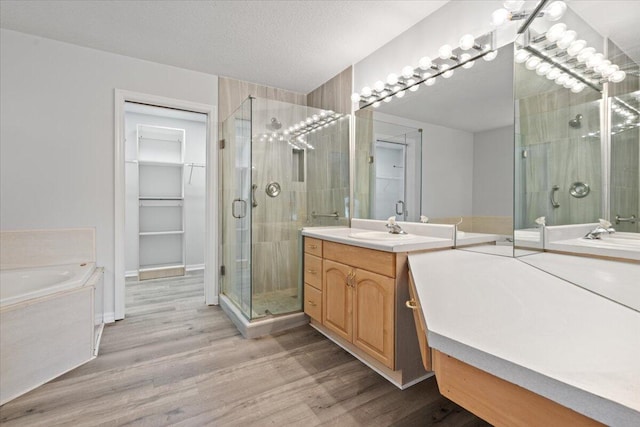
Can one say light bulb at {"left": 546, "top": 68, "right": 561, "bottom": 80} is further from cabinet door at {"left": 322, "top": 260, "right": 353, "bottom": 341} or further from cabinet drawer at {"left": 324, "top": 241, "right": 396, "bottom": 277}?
cabinet door at {"left": 322, "top": 260, "right": 353, "bottom": 341}

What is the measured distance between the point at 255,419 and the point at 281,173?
6.11 ft

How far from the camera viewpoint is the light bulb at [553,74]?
1151mm

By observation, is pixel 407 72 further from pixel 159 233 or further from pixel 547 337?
pixel 159 233

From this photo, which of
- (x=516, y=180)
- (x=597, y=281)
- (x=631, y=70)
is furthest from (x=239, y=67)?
(x=597, y=281)

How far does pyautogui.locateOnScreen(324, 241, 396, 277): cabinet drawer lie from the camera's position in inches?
64.3

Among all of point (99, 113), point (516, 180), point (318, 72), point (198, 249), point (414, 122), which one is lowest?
point (198, 249)

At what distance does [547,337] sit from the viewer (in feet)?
1.86

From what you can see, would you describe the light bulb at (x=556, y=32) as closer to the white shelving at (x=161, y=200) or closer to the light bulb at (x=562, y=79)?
the light bulb at (x=562, y=79)

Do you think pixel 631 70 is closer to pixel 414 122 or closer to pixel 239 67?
pixel 414 122

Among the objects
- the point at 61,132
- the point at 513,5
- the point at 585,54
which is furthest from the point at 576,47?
the point at 61,132

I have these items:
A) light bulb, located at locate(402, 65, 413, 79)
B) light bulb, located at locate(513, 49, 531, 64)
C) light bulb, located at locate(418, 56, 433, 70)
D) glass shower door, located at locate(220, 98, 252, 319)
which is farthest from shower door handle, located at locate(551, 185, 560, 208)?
glass shower door, located at locate(220, 98, 252, 319)

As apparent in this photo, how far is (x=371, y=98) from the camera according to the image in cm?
257

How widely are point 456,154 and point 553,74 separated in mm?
693

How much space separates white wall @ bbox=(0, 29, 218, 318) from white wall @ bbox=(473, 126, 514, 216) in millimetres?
2903
